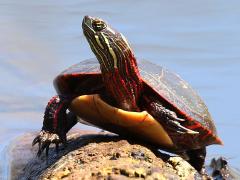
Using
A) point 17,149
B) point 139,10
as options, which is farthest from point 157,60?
point 17,149

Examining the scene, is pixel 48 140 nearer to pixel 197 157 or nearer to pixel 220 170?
pixel 197 157

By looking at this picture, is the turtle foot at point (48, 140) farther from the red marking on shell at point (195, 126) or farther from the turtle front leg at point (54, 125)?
the red marking on shell at point (195, 126)

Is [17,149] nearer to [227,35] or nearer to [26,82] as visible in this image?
[26,82]

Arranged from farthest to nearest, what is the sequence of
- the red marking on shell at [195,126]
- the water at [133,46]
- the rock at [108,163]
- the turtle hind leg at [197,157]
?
the water at [133,46], the turtle hind leg at [197,157], the red marking on shell at [195,126], the rock at [108,163]

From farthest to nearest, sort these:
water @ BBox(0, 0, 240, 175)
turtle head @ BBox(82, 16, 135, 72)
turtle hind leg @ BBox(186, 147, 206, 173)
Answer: water @ BBox(0, 0, 240, 175), turtle hind leg @ BBox(186, 147, 206, 173), turtle head @ BBox(82, 16, 135, 72)

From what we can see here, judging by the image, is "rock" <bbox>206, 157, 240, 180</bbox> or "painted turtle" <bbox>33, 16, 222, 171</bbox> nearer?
"painted turtle" <bbox>33, 16, 222, 171</bbox>

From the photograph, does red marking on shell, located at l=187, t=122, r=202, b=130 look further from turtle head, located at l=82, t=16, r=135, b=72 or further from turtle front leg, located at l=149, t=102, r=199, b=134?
turtle head, located at l=82, t=16, r=135, b=72

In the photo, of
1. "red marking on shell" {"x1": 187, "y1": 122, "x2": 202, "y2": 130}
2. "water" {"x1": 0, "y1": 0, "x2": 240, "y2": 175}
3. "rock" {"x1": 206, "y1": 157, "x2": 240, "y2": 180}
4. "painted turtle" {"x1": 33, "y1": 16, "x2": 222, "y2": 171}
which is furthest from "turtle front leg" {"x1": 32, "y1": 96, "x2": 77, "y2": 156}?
"water" {"x1": 0, "y1": 0, "x2": 240, "y2": 175}

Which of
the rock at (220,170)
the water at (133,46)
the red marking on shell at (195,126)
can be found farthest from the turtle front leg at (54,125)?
the water at (133,46)
